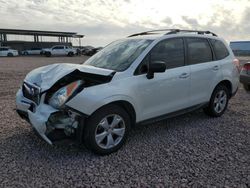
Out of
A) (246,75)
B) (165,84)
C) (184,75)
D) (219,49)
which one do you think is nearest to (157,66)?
(165,84)

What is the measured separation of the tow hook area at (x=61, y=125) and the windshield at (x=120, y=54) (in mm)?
1123

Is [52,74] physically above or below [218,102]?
above

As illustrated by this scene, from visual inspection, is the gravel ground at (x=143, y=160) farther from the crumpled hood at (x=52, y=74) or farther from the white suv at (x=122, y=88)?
the crumpled hood at (x=52, y=74)

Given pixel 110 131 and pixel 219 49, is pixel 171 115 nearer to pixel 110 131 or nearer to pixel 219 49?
pixel 110 131

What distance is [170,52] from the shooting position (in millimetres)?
5047

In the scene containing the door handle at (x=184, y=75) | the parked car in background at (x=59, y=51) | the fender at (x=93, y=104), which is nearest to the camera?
the fender at (x=93, y=104)

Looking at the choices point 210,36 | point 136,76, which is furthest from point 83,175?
point 210,36

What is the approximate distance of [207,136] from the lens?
5020 millimetres

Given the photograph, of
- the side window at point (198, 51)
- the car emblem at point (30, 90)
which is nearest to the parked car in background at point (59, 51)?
the side window at point (198, 51)

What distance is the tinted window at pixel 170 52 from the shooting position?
4.80 m

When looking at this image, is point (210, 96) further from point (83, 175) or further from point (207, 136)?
point (83, 175)

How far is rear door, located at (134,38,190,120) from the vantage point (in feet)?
14.7

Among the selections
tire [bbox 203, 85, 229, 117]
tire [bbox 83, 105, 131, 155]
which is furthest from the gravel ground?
tire [bbox 203, 85, 229, 117]

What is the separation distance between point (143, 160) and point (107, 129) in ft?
2.26
